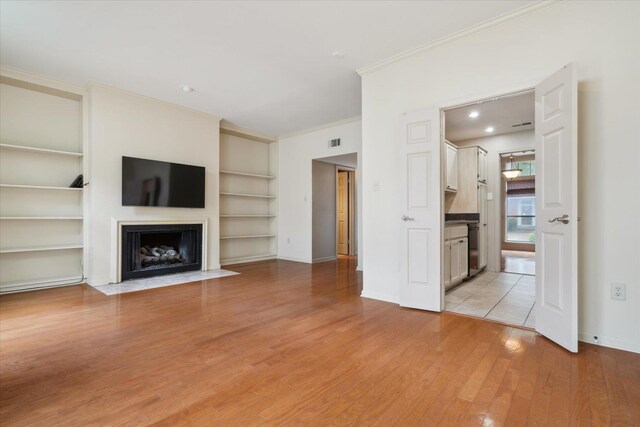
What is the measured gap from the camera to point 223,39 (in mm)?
3168

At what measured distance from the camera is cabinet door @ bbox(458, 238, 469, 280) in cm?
442

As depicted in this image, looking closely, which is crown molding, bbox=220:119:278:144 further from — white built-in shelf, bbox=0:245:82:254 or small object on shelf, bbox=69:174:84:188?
white built-in shelf, bbox=0:245:82:254

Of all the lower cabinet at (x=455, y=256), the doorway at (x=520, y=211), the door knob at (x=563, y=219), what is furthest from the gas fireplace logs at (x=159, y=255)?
the doorway at (x=520, y=211)

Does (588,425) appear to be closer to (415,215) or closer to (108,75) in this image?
(415,215)

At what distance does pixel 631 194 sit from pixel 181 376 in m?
3.48

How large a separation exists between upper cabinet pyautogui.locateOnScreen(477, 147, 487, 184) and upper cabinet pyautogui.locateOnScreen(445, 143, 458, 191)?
0.44 meters

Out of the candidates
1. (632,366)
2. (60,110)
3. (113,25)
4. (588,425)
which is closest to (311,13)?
(113,25)

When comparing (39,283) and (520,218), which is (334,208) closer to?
(39,283)

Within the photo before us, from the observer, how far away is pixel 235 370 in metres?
1.96

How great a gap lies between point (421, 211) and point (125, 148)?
4.40m

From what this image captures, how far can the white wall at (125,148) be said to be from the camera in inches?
168

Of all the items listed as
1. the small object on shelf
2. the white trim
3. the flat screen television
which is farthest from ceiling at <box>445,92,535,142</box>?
the small object on shelf

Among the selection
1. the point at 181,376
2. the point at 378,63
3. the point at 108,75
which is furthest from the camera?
the point at 108,75

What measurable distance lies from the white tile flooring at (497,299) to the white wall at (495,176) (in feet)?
2.51
